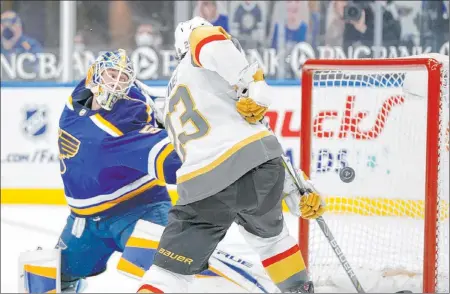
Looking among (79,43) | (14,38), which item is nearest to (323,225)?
(79,43)

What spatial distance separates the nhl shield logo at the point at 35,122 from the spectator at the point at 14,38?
2.26ft

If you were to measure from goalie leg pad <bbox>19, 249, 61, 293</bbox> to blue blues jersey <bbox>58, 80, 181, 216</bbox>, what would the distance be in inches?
6.6

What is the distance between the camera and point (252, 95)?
2.40 m

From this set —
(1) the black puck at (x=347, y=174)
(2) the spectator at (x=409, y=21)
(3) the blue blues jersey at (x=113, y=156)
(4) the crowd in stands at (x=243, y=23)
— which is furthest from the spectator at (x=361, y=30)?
(3) the blue blues jersey at (x=113, y=156)

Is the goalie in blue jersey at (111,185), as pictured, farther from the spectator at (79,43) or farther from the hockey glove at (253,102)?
the spectator at (79,43)

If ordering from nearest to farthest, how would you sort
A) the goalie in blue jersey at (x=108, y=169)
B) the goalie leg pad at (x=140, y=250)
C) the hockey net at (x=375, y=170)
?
the goalie in blue jersey at (x=108, y=169)
the goalie leg pad at (x=140, y=250)
the hockey net at (x=375, y=170)

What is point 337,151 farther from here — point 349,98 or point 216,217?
point 216,217

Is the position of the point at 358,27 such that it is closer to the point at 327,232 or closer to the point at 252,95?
the point at 327,232

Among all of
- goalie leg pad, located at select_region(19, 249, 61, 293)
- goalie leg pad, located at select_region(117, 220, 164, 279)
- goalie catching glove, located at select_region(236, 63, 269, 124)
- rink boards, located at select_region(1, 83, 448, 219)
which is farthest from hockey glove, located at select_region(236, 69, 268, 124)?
rink boards, located at select_region(1, 83, 448, 219)

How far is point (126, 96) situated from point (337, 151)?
86 centimetres

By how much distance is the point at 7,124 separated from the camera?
5.84m

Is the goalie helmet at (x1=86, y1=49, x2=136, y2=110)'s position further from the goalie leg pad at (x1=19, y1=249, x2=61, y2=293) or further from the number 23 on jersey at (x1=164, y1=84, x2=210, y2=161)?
the goalie leg pad at (x1=19, y1=249, x2=61, y2=293)

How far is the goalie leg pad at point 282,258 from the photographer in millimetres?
2746

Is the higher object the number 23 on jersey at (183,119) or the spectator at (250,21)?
the spectator at (250,21)
